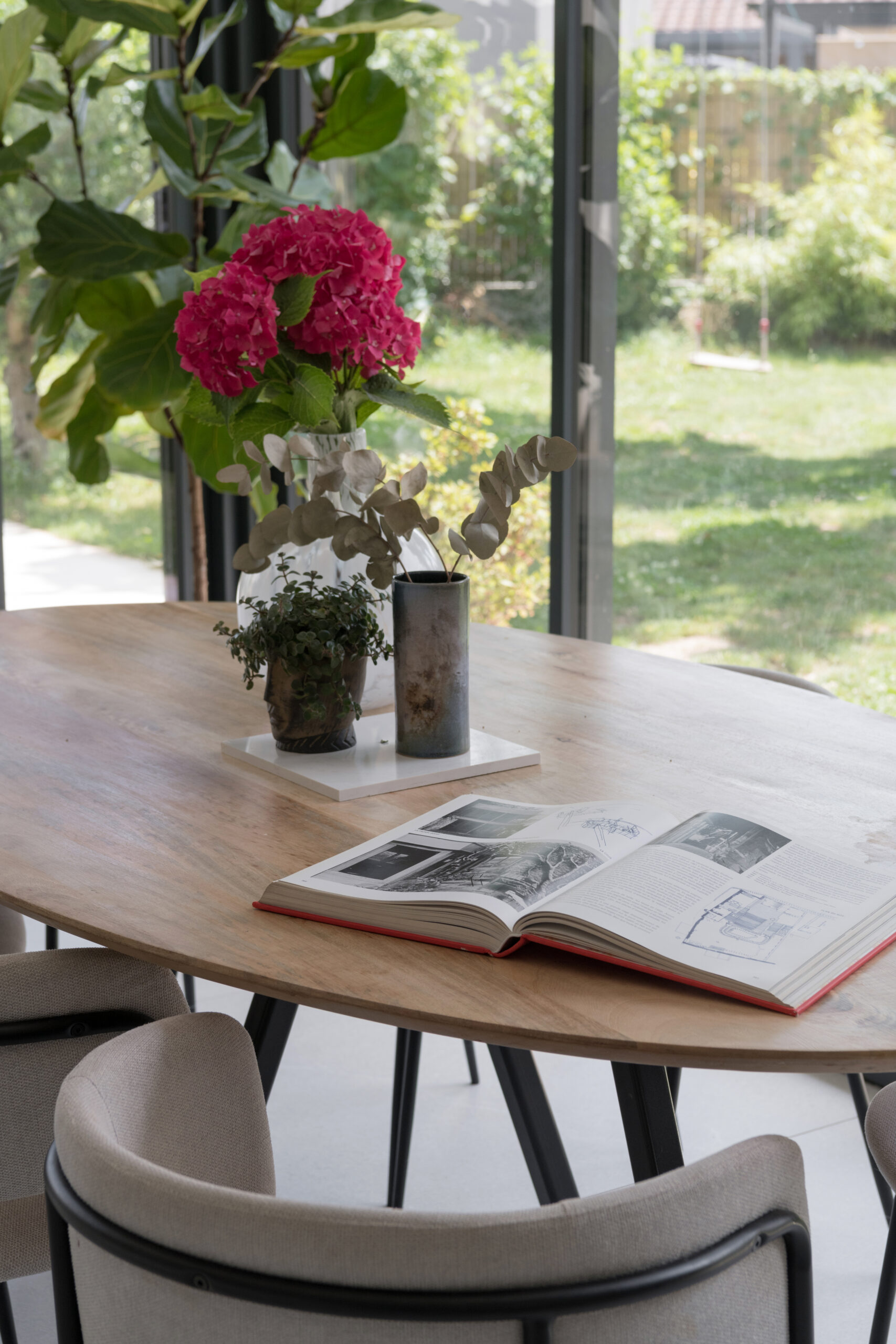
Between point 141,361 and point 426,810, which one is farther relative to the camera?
point 141,361

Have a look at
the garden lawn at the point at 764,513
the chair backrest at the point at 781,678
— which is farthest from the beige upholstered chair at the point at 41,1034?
the garden lawn at the point at 764,513

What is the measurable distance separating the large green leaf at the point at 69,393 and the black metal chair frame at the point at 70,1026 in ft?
7.31

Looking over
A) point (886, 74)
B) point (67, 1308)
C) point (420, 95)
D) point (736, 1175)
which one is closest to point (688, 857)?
point (736, 1175)

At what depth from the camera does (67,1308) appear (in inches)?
35.1

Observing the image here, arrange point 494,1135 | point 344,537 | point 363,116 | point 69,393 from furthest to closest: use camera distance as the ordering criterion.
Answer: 1. point 69,393
2. point 363,116
3. point 494,1135
4. point 344,537

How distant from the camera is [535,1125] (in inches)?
67.3

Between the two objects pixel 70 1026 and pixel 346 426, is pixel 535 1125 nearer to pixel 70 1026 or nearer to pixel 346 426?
pixel 70 1026

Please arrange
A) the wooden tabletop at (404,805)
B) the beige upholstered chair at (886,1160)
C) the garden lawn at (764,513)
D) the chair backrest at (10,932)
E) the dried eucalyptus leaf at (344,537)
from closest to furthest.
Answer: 1. the wooden tabletop at (404,805)
2. the beige upholstered chair at (886,1160)
3. the dried eucalyptus leaf at (344,537)
4. the chair backrest at (10,932)
5. the garden lawn at (764,513)

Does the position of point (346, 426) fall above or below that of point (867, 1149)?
above

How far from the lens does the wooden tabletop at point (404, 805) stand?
3.22 ft

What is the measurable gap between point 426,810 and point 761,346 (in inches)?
62.9

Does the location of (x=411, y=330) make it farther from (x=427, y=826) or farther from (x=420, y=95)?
(x=420, y=95)

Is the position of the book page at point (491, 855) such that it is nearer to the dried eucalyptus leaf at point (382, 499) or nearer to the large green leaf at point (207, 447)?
the dried eucalyptus leaf at point (382, 499)

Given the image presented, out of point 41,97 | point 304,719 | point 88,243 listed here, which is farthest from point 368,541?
point 41,97
